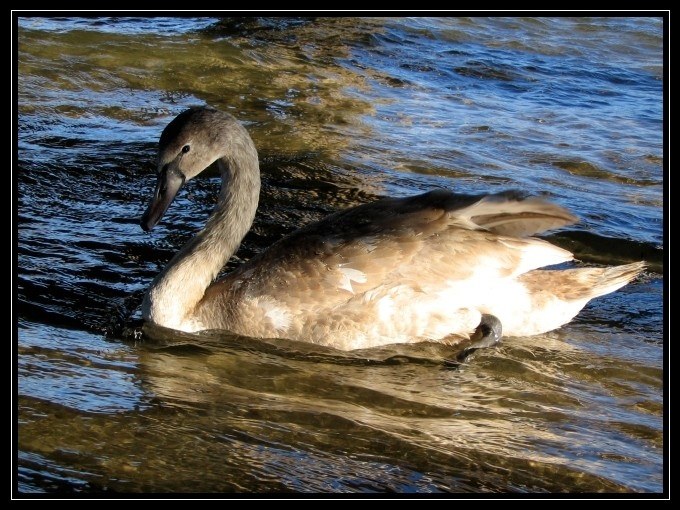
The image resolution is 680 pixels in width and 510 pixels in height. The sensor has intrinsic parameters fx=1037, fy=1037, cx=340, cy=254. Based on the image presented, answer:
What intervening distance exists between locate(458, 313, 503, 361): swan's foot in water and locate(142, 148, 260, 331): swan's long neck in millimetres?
1739

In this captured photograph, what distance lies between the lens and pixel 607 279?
7.07 m

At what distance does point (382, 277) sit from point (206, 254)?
4.14ft

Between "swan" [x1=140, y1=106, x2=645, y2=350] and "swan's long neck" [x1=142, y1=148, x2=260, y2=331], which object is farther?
"swan's long neck" [x1=142, y1=148, x2=260, y2=331]

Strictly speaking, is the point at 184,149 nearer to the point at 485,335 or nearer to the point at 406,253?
the point at 406,253

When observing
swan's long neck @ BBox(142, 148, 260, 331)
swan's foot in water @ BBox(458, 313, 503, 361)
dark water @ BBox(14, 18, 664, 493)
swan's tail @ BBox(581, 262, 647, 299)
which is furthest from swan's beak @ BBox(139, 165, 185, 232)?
swan's tail @ BBox(581, 262, 647, 299)

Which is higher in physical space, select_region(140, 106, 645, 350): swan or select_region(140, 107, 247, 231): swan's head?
select_region(140, 107, 247, 231): swan's head

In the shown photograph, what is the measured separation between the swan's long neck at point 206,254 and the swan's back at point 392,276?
24 cm

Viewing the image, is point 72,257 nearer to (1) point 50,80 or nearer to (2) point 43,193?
(2) point 43,193

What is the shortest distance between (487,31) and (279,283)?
10.2 m

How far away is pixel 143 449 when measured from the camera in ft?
16.2

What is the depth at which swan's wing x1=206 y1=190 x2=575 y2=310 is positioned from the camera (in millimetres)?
6535

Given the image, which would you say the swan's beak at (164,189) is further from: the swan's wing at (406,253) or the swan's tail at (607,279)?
the swan's tail at (607,279)

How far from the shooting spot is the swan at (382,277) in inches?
258

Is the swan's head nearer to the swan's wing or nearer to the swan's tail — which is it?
the swan's wing
